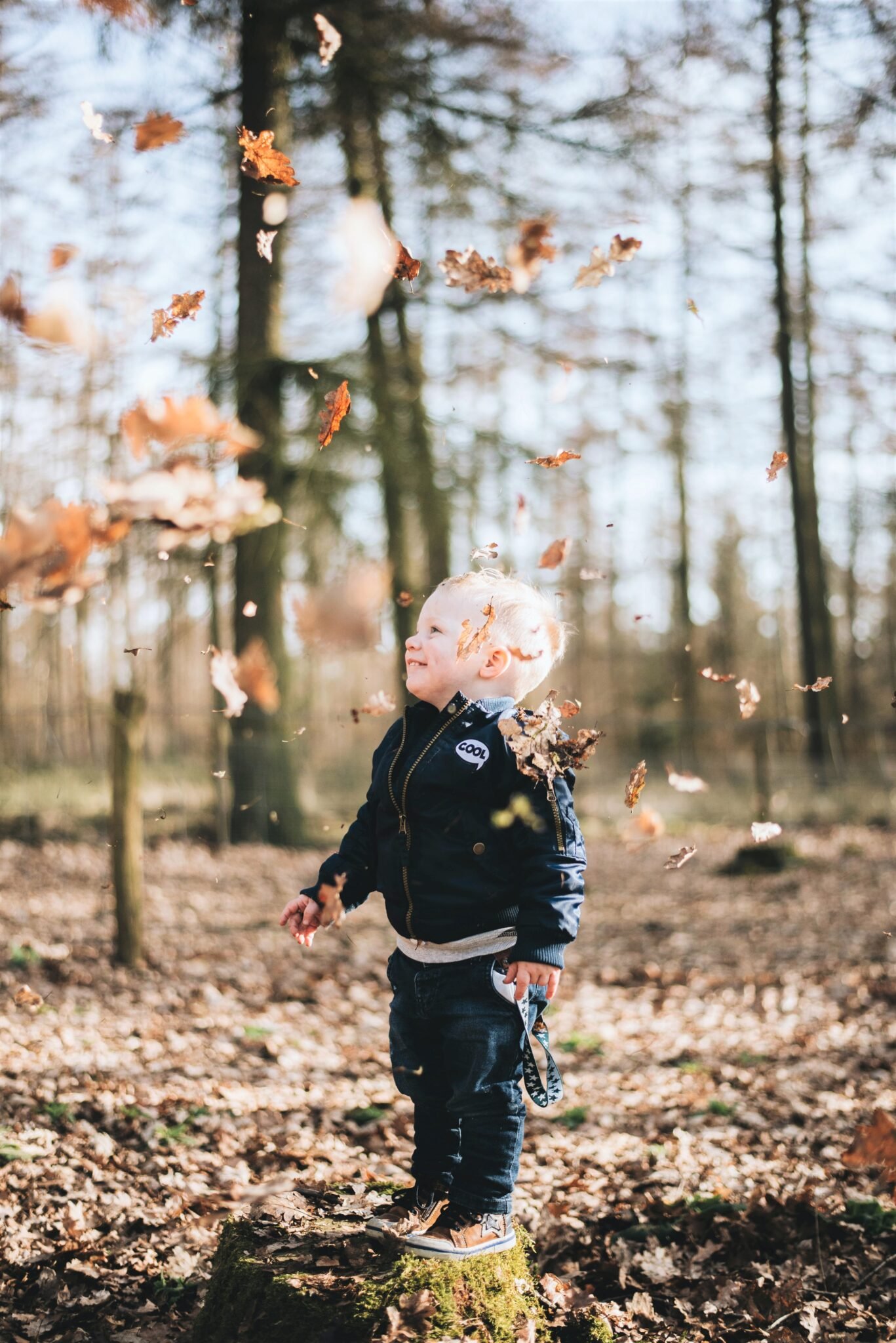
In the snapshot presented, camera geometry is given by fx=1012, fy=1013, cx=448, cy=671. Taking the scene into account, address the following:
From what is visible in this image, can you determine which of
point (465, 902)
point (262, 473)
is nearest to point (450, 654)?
point (465, 902)

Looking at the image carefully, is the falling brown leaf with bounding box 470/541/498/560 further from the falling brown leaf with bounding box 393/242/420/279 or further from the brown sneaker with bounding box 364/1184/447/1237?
the brown sneaker with bounding box 364/1184/447/1237

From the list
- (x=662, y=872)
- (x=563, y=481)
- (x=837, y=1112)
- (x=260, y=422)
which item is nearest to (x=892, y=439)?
(x=563, y=481)

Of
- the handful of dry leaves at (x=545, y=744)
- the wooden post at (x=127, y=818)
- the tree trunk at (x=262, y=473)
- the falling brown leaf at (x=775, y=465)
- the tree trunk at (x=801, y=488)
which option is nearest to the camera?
the handful of dry leaves at (x=545, y=744)

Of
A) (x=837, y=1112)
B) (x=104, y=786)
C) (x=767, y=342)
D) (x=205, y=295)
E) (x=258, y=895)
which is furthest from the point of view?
(x=767, y=342)

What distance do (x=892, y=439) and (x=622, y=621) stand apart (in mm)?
14325

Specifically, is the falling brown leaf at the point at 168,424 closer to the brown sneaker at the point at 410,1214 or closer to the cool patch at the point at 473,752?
the cool patch at the point at 473,752

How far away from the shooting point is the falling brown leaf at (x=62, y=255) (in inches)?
109

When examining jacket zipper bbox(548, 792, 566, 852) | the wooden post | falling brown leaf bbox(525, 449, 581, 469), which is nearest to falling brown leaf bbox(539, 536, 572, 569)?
falling brown leaf bbox(525, 449, 581, 469)

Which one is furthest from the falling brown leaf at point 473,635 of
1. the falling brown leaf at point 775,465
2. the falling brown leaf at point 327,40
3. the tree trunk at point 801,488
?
the tree trunk at point 801,488

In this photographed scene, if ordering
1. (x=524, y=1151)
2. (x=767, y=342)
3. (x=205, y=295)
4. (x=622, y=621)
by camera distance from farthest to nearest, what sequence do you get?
(x=622, y=621) → (x=767, y=342) → (x=524, y=1151) → (x=205, y=295)

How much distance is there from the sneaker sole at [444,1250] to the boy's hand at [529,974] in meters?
0.63

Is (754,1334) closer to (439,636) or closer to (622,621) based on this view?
(439,636)

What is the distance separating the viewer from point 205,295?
9.59 feet

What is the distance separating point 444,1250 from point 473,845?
0.96 meters
